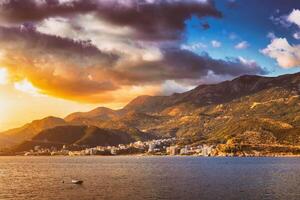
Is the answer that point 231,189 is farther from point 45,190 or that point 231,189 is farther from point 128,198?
point 45,190

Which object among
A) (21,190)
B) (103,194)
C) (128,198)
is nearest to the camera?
(128,198)

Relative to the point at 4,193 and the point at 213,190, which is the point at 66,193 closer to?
the point at 4,193

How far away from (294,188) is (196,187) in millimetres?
33715

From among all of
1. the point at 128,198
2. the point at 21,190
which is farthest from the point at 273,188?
the point at 21,190

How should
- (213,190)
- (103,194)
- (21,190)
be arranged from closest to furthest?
(103,194) → (213,190) → (21,190)

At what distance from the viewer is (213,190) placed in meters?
138

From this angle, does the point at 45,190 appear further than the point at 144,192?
Yes

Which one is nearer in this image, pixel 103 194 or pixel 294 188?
pixel 103 194

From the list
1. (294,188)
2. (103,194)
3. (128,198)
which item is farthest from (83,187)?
(294,188)

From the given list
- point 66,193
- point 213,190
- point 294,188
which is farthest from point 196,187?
point 66,193

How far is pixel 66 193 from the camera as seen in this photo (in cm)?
13650

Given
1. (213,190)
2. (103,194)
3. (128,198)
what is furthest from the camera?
(213,190)

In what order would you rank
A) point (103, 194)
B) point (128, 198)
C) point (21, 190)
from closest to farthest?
1. point (128, 198)
2. point (103, 194)
3. point (21, 190)

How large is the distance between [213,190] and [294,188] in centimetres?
2859
